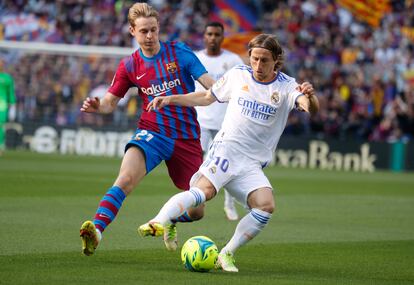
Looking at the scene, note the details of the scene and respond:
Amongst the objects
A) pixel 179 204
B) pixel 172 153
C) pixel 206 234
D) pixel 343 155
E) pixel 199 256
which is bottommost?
pixel 343 155

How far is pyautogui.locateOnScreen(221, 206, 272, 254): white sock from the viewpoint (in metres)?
8.12

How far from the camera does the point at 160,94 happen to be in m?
9.27

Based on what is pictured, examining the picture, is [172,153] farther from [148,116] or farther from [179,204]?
[179,204]

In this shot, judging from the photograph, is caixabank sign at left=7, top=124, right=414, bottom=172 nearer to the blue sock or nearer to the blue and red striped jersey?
the blue and red striped jersey

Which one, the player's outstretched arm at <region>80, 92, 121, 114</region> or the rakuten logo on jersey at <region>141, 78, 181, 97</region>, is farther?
the rakuten logo on jersey at <region>141, 78, 181, 97</region>

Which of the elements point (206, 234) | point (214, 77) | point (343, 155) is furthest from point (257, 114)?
point (343, 155)

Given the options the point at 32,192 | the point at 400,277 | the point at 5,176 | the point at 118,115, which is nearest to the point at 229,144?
the point at 400,277

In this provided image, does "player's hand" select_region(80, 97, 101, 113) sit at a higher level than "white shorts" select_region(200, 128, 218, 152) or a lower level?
higher

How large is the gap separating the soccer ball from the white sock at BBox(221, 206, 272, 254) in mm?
204

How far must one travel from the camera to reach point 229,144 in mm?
8273

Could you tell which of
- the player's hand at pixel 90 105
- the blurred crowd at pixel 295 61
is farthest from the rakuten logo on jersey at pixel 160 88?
the blurred crowd at pixel 295 61

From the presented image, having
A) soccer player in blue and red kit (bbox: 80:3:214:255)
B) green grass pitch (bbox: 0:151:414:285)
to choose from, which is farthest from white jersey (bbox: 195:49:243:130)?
soccer player in blue and red kit (bbox: 80:3:214:255)

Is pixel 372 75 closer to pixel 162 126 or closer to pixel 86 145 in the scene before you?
pixel 86 145

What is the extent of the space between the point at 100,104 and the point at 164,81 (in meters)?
0.67
